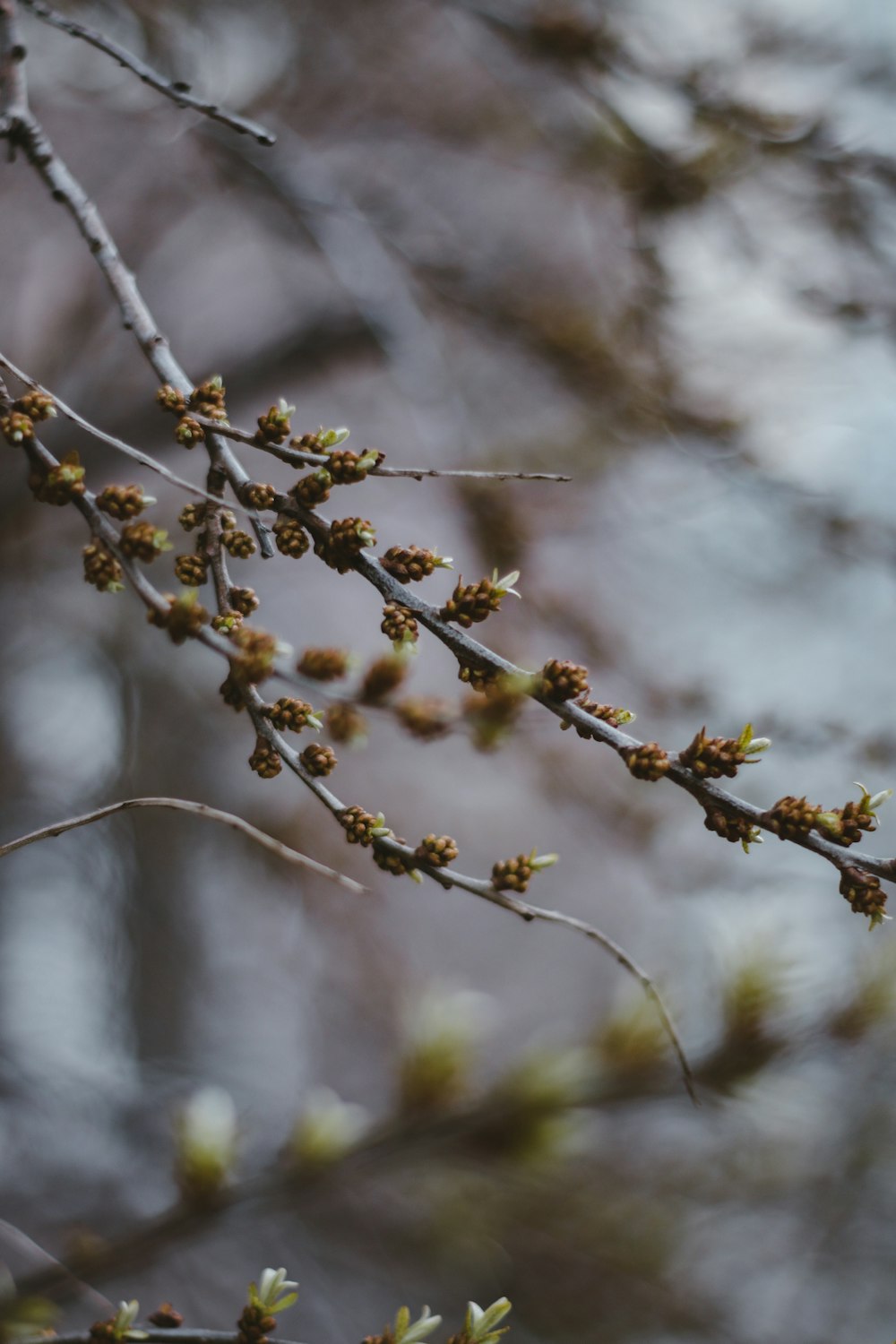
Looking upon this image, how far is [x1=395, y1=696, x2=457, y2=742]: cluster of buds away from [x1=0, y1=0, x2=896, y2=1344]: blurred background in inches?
5.9

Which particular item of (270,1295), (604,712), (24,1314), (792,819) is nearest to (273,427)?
(604,712)

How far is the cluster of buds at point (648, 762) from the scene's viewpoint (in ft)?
1.55

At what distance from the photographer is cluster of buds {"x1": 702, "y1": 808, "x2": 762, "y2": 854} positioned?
48cm

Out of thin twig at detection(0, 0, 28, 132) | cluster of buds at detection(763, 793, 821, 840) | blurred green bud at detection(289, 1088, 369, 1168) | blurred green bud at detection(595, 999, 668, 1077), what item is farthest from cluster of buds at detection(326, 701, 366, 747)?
blurred green bud at detection(595, 999, 668, 1077)

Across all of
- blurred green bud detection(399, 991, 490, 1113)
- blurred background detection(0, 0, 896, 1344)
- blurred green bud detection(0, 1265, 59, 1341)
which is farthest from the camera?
blurred background detection(0, 0, 896, 1344)

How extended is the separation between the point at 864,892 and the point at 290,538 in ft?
1.20

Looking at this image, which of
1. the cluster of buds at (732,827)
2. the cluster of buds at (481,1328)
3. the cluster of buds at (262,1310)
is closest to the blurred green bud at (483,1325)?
the cluster of buds at (481,1328)

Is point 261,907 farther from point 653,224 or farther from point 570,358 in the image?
point 653,224

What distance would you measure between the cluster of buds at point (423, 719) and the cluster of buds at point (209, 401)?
0.66ft

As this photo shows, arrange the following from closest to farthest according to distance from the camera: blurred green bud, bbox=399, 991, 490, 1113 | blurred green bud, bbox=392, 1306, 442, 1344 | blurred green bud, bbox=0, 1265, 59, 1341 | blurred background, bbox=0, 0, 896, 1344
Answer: blurred green bud, bbox=392, 1306, 442, 1344 → blurred green bud, bbox=0, 1265, 59, 1341 → blurred green bud, bbox=399, 991, 490, 1113 → blurred background, bbox=0, 0, 896, 1344

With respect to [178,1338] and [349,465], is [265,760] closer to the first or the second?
[349,465]

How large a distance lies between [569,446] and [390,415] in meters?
1.00

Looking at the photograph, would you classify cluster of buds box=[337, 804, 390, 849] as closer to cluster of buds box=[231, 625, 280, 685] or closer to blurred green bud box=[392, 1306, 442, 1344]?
cluster of buds box=[231, 625, 280, 685]

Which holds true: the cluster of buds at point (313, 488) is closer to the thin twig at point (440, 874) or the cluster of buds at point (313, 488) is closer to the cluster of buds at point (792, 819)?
the thin twig at point (440, 874)
